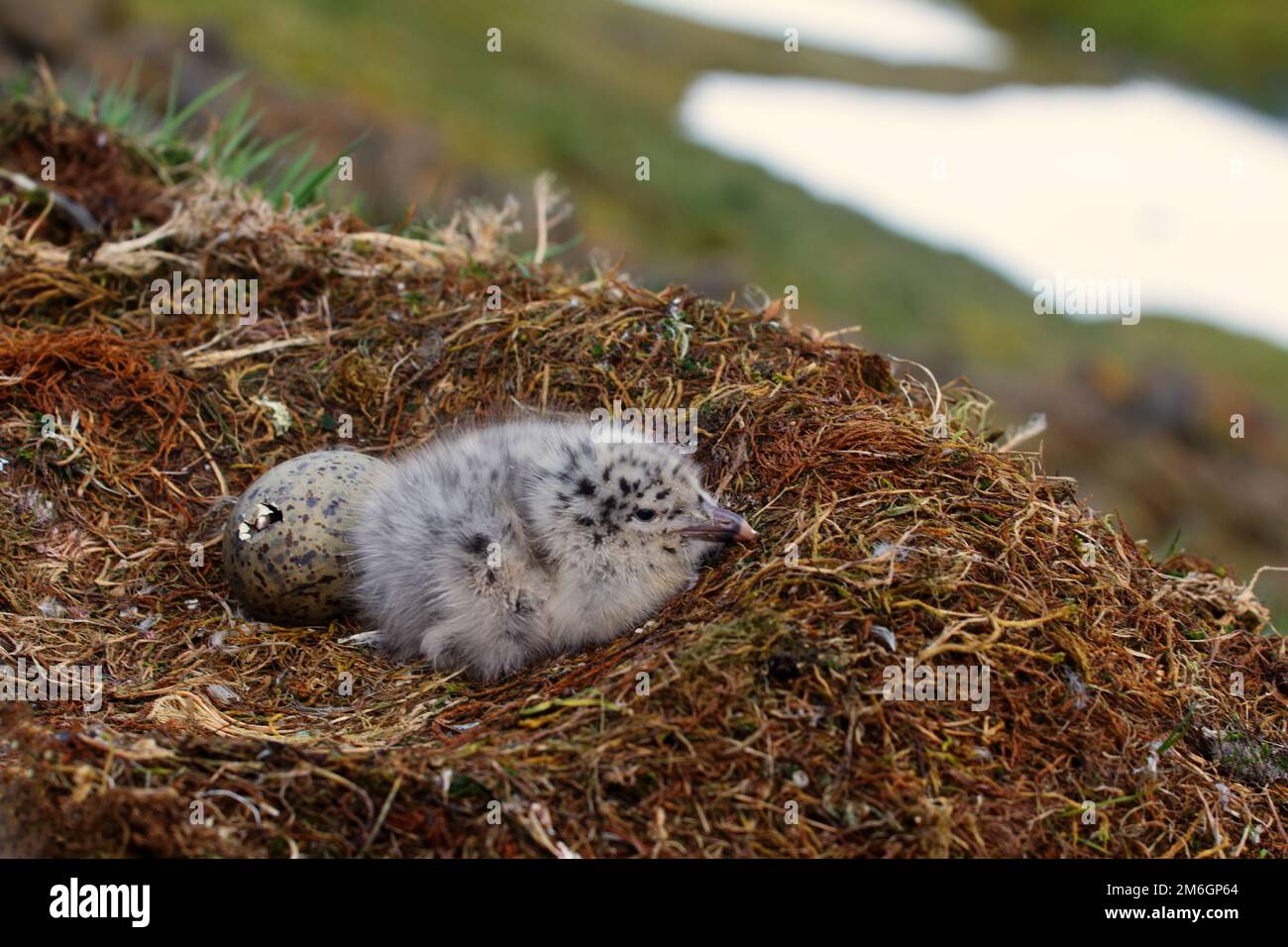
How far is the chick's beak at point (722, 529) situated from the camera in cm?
430

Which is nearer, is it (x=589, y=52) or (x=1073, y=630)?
(x=1073, y=630)

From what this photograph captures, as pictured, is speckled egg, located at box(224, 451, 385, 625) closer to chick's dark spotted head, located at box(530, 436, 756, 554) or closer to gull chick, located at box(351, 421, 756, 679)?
gull chick, located at box(351, 421, 756, 679)

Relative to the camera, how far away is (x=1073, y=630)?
152 inches

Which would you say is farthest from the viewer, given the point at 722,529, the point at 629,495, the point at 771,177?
the point at 771,177

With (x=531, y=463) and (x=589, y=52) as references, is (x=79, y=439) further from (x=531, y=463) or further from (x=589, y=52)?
(x=589, y=52)

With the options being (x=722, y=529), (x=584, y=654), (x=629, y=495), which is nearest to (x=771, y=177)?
(x=629, y=495)

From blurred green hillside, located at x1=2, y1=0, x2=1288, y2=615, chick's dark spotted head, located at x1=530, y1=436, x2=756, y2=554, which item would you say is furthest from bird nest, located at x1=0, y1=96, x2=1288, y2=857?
blurred green hillside, located at x1=2, y1=0, x2=1288, y2=615

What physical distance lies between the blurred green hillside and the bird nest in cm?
616

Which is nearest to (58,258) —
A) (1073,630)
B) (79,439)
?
(79,439)

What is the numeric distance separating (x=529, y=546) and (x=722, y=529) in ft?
2.59

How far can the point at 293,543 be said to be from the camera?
4582mm

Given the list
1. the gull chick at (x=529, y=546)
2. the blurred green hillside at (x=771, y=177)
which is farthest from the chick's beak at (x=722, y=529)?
the blurred green hillside at (x=771, y=177)

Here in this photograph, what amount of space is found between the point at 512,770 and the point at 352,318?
3037 mm

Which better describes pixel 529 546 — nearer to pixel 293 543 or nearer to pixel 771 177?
pixel 293 543
